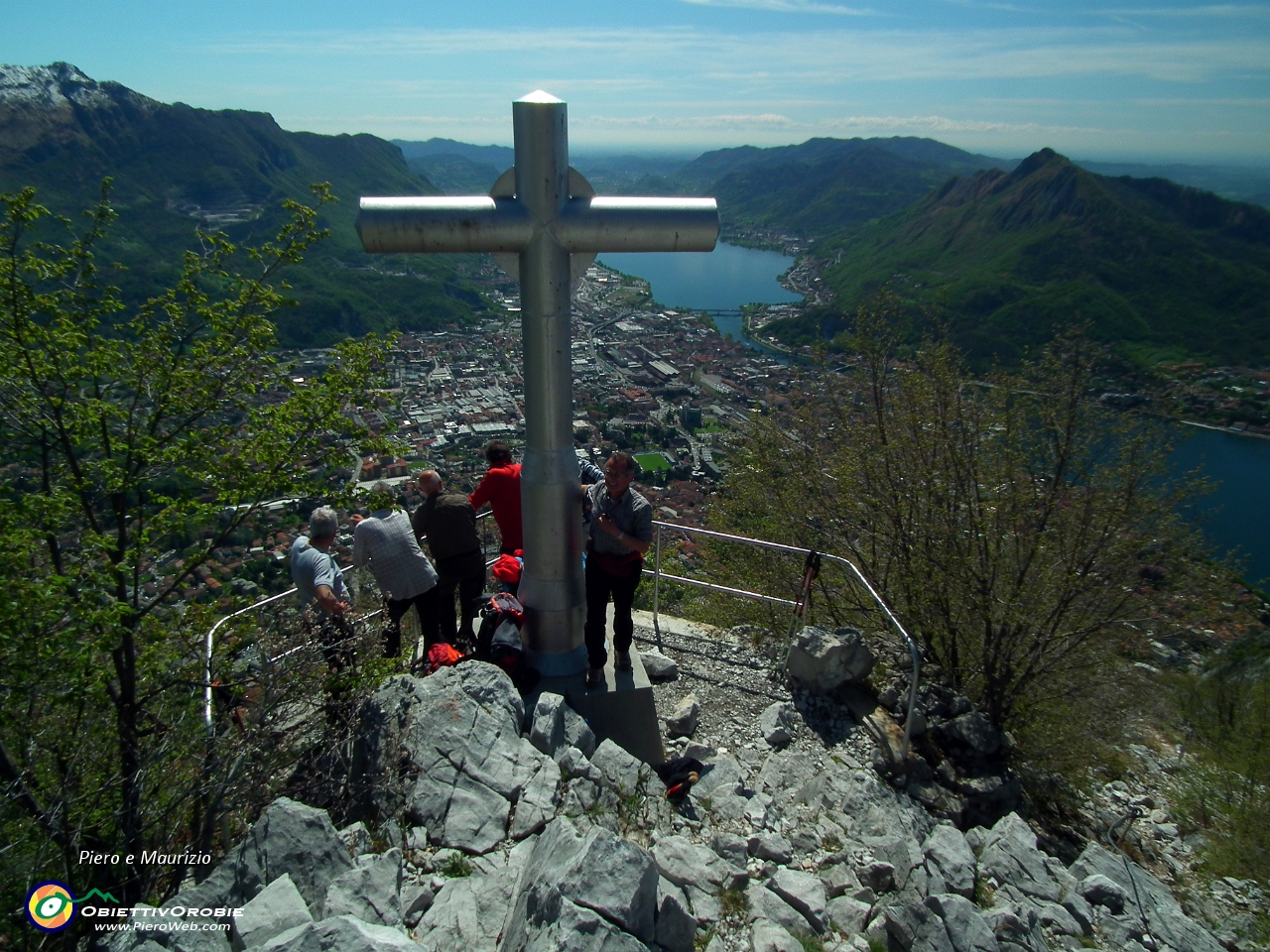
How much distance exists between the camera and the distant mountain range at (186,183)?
59156mm

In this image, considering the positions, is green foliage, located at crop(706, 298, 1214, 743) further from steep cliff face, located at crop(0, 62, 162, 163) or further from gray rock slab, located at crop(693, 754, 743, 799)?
steep cliff face, located at crop(0, 62, 162, 163)

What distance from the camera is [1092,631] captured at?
740 cm

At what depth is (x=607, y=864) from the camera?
9.46 feet

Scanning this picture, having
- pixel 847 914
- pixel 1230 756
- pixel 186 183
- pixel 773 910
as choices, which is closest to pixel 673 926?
pixel 773 910

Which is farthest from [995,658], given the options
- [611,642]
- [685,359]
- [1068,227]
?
[1068,227]

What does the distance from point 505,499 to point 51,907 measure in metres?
3.64

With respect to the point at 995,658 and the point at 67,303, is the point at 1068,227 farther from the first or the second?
the point at 67,303

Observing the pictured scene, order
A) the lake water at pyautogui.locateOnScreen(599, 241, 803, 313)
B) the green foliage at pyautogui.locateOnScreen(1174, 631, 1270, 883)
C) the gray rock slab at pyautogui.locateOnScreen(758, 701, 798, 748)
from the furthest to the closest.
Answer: the lake water at pyautogui.locateOnScreen(599, 241, 803, 313), the green foliage at pyautogui.locateOnScreen(1174, 631, 1270, 883), the gray rock slab at pyautogui.locateOnScreen(758, 701, 798, 748)

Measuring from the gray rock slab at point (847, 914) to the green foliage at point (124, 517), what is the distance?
10.9 feet

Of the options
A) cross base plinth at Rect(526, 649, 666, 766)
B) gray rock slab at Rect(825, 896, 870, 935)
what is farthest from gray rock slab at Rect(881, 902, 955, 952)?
cross base plinth at Rect(526, 649, 666, 766)

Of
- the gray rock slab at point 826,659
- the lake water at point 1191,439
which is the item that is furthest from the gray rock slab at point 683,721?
the lake water at point 1191,439

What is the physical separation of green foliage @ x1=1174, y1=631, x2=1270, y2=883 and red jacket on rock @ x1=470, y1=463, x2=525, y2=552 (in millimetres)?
7867

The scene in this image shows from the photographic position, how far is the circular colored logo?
10.8ft

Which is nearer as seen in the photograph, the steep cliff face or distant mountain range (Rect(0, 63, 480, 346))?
distant mountain range (Rect(0, 63, 480, 346))
